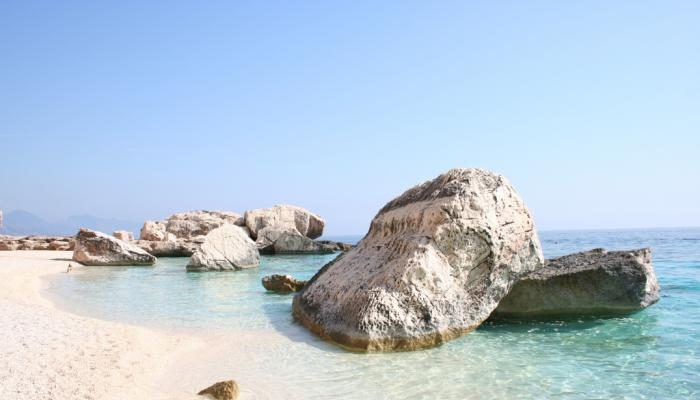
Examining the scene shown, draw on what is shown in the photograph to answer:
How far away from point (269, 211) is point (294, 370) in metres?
31.0

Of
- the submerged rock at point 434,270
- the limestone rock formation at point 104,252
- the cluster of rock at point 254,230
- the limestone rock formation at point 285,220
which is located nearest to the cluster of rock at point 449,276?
the submerged rock at point 434,270

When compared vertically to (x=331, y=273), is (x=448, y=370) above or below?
below

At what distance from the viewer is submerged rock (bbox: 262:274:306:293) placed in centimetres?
1339

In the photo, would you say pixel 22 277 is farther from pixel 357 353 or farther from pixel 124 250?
pixel 357 353

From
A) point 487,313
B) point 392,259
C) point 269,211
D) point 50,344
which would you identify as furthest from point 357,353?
point 269,211

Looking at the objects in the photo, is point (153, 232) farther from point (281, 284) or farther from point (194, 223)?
point (281, 284)

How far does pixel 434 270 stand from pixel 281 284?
6.96 meters

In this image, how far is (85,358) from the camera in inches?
245

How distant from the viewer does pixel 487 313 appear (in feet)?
25.5

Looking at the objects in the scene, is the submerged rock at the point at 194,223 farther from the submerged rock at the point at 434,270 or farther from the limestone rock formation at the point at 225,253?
the submerged rock at the point at 434,270

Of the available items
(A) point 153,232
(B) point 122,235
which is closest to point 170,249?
(B) point 122,235

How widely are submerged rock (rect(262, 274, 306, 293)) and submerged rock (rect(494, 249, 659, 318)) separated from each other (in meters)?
5.99

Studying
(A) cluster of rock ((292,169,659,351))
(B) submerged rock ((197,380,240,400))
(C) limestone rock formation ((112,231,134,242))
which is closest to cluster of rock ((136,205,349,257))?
(C) limestone rock formation ((112,231,134,242))

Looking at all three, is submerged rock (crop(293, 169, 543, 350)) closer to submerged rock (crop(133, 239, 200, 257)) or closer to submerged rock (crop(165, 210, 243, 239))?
submerged rock (crop(133, 239, 200, 257))
